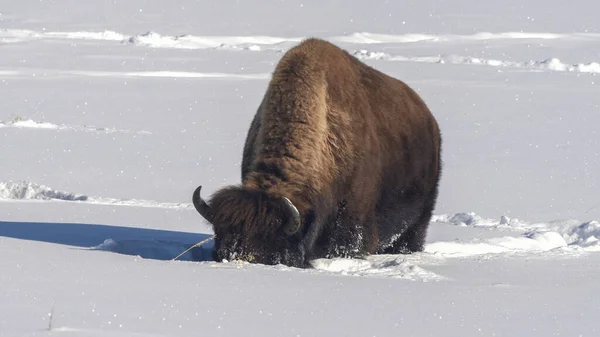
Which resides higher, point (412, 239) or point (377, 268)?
point (377, 268)

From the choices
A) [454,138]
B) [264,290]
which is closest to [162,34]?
[454,138]

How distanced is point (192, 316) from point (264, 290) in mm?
790

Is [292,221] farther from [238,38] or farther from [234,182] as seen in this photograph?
[238,38]

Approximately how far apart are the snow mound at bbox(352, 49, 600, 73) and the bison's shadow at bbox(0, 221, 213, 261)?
1556 cm

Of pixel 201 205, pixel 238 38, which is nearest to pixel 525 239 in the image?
pixel 201 205

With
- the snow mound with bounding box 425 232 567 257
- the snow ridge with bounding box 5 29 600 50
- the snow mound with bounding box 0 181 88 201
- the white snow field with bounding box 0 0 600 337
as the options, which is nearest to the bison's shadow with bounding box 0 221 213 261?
the white snow field with bounding box 0 0 600 337

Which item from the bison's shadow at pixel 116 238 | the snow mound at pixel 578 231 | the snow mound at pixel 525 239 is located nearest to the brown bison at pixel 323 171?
the snow mound at pixel 525 239

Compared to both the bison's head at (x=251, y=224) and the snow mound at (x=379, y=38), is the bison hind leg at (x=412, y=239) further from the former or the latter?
the snow mound at (x=379, y=38)

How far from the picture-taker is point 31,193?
9.23 metres

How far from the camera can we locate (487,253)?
734 centimetres

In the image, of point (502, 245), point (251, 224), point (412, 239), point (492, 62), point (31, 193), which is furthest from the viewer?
point (492, 62)

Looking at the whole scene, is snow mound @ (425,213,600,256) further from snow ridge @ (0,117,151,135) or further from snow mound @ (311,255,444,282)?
snow ridge @ (0,117,151,135)

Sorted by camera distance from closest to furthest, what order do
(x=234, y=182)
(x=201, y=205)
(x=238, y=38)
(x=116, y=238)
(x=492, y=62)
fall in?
(x=201, y=205), (x=116, y=238), (x=234, y=182), (x=492, y=62), (x=238, y=38)

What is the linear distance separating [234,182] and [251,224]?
437cm
